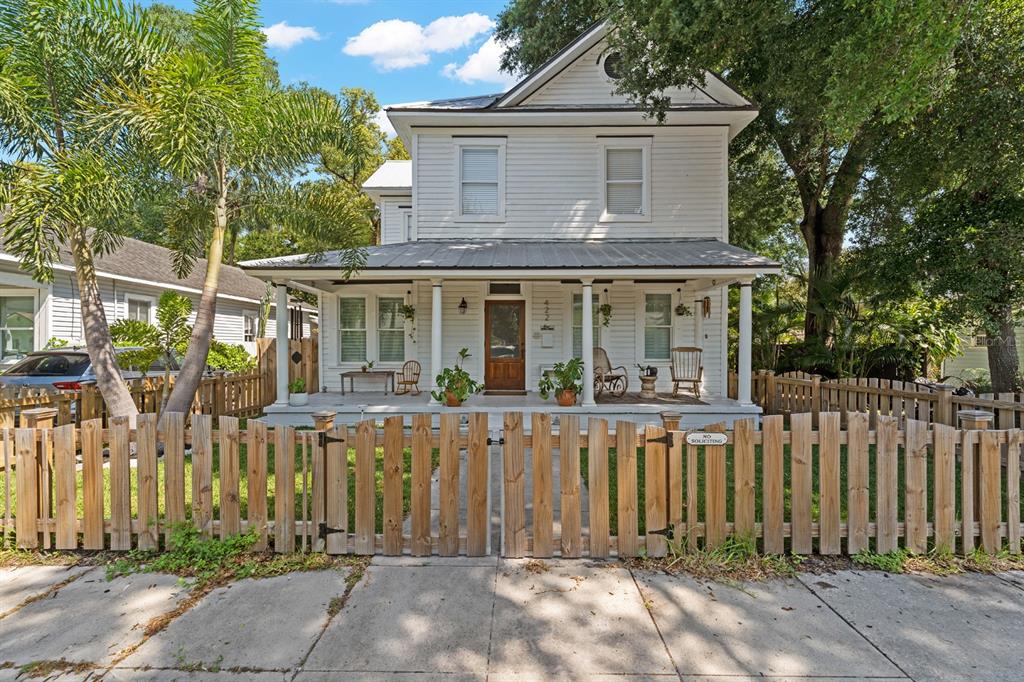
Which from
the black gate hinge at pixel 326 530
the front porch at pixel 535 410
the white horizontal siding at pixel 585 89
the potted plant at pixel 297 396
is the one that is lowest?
the black gate hinge at pixel 326 530

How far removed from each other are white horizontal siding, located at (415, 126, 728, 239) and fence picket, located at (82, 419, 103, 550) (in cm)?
849

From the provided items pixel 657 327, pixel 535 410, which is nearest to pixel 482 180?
pixel 657 327

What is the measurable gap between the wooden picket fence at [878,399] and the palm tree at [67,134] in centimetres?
827

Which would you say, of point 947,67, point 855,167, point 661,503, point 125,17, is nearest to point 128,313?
point 125,17

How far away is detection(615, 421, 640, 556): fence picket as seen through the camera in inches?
149

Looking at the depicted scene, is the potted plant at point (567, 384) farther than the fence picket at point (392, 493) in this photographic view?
Yes

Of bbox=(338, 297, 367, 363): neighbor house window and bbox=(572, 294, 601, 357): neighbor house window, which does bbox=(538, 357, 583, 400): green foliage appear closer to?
bbox=(572, 294, 601, 357): neighbor house window

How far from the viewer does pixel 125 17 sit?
5984 mm

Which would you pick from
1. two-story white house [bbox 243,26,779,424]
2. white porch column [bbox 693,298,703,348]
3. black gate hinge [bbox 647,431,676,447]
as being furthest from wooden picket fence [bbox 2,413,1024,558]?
white porch column [bbox 693,298,703,348]

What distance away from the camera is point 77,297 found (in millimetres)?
13453

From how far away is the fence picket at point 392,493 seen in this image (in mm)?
3826

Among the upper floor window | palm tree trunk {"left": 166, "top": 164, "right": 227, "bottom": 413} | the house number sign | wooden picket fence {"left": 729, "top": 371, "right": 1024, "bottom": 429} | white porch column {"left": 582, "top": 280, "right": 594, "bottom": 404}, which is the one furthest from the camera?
the upper floor window

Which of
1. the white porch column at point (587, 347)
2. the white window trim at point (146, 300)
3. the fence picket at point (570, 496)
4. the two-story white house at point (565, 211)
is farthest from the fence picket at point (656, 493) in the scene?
the white window trim at point (146, 300)

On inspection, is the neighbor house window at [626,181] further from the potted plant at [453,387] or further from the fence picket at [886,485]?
the fence picket at [886,485]
